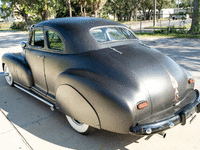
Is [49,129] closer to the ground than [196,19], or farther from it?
closer to the ground

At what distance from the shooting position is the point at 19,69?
436 centimetres

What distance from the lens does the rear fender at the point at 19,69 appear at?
415cm

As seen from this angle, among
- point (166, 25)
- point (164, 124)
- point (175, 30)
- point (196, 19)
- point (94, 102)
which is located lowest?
point (164, 124)

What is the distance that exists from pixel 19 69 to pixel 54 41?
1.26 m

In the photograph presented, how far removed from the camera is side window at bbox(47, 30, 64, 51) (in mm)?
3434

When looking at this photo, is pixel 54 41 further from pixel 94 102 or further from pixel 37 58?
pixel 94 102

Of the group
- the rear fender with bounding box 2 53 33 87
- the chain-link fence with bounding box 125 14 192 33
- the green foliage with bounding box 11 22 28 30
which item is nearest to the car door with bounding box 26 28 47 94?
the rear fender with bounding box 2 53 33 87

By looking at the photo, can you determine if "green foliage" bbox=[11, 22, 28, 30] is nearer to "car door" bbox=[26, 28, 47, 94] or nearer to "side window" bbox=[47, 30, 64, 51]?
"car door" bbox=[26, 28, 47, 94]

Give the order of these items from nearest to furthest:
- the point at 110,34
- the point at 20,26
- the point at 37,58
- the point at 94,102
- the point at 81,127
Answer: the point at 94,102
the point at 81,127
the point at 110,34
the point at 37,58
the point at 20,26

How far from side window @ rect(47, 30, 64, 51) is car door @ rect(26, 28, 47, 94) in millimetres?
216

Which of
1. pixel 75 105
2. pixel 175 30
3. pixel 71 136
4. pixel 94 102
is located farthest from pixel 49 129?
pixel 175 30

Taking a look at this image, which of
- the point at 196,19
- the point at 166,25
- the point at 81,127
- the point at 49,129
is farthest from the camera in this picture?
the point at 166,25

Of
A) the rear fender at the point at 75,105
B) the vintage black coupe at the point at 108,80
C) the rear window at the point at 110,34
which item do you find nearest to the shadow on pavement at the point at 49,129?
the vintage black coupe at the point at 108,80

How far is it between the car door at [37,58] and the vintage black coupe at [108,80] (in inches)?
0.7
